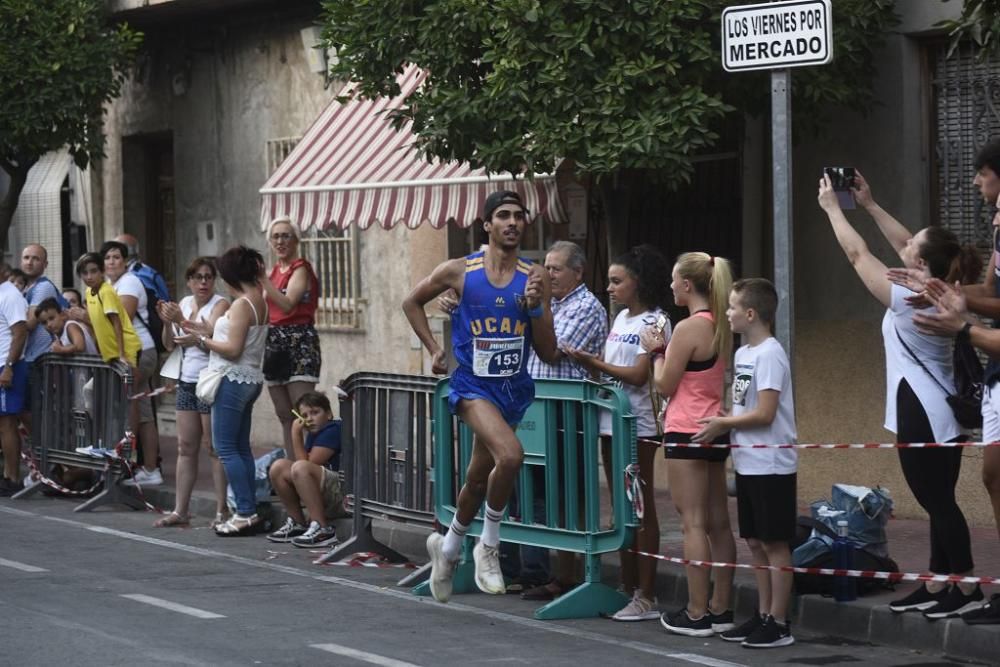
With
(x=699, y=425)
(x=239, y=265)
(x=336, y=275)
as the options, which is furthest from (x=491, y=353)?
(x=336, y=275)

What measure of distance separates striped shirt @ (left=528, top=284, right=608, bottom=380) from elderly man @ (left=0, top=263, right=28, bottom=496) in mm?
6221

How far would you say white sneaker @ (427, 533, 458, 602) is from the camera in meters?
9.18

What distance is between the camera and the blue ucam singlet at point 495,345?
29.7ft

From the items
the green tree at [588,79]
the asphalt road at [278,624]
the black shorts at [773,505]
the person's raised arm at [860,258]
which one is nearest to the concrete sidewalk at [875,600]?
the asphalt road at [278,624]

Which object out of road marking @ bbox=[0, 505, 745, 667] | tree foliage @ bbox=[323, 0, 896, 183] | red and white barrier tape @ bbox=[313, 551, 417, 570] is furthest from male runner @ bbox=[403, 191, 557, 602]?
tree foliage @ bbox=[323, 0, 896, 183]

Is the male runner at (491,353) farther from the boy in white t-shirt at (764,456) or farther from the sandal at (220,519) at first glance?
the sandal at (220,519)

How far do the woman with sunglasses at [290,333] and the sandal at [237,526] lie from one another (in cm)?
73

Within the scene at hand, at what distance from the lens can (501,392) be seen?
29.7 ft

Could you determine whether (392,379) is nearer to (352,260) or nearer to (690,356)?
(690,356)

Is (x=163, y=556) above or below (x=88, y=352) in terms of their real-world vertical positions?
below

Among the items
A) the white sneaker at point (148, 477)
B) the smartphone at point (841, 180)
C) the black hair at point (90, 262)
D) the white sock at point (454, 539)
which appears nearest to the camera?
the smartphone at point (841, 180)

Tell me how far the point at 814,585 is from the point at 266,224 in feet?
24.8

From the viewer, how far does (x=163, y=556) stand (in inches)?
444

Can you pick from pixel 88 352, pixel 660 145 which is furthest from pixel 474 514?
pixel 88 352
